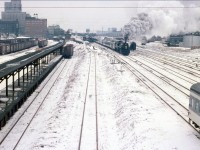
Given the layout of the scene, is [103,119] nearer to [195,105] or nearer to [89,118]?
[89,118]

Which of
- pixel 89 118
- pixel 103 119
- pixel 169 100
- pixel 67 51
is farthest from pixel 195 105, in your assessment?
pixel 67 51

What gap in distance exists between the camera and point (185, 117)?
84.5 ft

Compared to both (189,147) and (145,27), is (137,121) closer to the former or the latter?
(189,147)

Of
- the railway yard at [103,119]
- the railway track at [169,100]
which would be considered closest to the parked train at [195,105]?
the railway yard at [103,119]

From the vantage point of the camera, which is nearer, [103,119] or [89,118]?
[103,119]

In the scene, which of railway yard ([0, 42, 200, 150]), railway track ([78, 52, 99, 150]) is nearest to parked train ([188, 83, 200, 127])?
railway yard ([0, 42, 200, 150])

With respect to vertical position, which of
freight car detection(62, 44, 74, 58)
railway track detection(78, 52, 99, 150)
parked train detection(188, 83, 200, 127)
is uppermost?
freight car detection(62, 44, 74, 58)

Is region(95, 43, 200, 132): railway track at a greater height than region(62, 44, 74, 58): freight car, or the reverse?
region(62, 44, 74, 58): freight car

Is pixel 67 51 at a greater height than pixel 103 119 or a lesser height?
greater

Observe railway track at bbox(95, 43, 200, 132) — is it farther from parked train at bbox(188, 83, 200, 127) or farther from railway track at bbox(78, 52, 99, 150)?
railway track at bbox(78, 52, 99, 150)

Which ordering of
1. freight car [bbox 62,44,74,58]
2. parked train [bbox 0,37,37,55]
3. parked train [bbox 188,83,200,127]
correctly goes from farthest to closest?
parked train [bbox 0,37,37,55]
freight car [bbox 62,44,74,58]
parked train [bbox 188,83,200,127]

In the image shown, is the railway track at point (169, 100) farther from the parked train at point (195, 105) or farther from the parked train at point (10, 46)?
the parked train at point (10, 46)

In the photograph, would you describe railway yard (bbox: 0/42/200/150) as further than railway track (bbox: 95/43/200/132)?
No

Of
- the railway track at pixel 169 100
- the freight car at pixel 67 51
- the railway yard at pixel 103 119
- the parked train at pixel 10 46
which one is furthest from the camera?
the parked train at pixel 10 46
